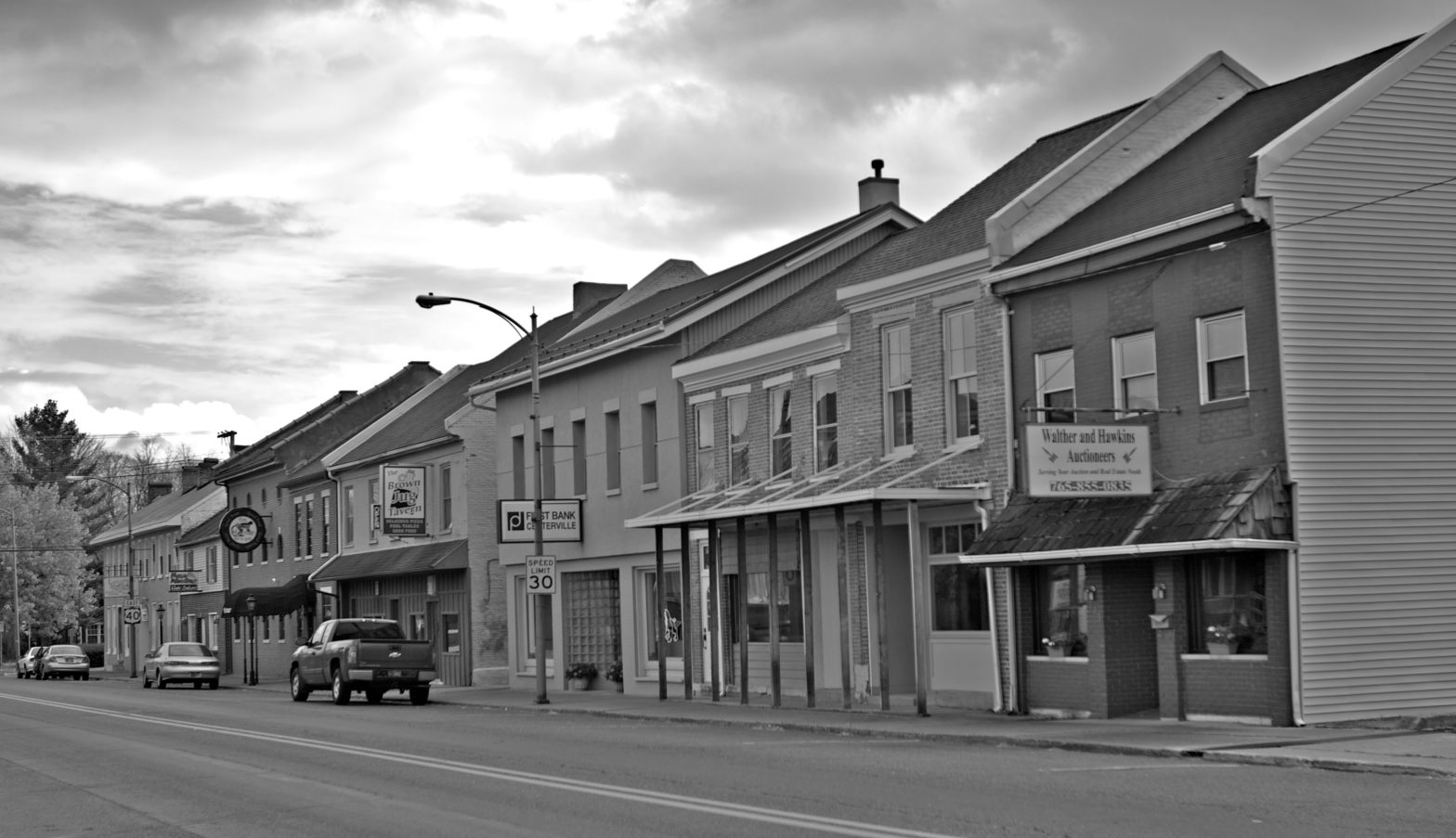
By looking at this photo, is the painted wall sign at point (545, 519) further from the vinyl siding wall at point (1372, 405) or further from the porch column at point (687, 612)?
the vinyl siding wall at point (1372, 405)

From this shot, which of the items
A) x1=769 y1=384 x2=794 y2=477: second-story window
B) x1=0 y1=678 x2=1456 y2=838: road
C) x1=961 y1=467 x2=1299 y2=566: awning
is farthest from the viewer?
x1=769 y1=384 x2=794 y2=477: second-story window

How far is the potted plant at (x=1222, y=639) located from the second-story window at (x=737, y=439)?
12.4m

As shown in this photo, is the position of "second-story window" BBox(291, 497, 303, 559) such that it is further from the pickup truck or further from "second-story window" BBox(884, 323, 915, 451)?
"second-story window" BBox(884, 323, 915, 451)

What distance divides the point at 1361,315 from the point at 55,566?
300ft

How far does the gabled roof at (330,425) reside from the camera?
6038cm

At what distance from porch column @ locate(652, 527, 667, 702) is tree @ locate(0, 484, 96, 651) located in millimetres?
72454

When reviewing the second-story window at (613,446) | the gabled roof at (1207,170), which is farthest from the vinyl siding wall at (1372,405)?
the second-story window at (613,446)

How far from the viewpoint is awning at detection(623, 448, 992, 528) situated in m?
25.2

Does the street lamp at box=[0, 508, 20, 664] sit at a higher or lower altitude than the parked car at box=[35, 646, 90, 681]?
higher

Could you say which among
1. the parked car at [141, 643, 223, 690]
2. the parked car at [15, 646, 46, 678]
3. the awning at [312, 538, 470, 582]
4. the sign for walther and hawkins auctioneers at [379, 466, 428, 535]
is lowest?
the parked car at [15, 646, 46, 678]

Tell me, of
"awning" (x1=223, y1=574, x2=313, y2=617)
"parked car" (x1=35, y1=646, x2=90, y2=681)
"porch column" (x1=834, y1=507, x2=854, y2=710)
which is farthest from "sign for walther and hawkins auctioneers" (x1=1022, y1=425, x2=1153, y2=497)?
"parked car" (x1=35, y1=646, x2=90, y2=681)

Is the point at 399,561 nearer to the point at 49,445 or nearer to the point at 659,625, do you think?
the point at 659,625

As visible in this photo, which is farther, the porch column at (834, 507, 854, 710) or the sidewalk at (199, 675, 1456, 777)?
the porch column at (834, 507, 854, 710)

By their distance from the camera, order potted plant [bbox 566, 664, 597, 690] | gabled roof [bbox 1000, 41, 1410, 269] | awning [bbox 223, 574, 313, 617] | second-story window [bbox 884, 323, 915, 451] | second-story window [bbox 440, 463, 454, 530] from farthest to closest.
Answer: awning [bbox 223, 574, 313, 617], second-story window [bbox 440, 463, 454, 530], potted plant [bbox 566, 664, 597, 690], second-story window [bbox 884, 323, 915, 451], gabled roof [bbox 1000, 41, 1410, 269]
